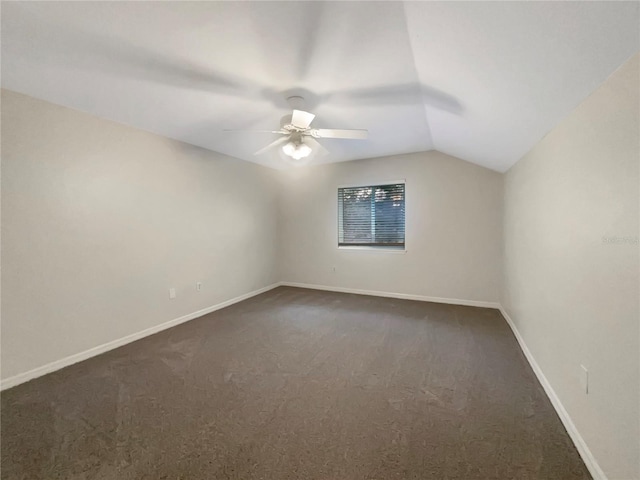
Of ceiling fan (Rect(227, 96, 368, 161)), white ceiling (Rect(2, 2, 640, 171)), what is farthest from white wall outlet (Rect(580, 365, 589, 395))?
ceiling fan (Rect(227, 96, 368, 161))

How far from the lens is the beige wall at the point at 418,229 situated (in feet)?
12.3

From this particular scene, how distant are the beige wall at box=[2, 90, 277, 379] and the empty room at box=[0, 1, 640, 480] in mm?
18

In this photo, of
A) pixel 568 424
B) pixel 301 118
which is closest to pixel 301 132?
pixel 301 118

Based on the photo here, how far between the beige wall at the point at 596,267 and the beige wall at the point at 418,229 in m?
1.65

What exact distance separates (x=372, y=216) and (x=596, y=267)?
3.30 m

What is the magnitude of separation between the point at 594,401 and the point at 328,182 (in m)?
4.13

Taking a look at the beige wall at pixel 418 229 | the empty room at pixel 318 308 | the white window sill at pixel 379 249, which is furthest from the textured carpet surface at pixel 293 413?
the white window sill at pixel 379 249

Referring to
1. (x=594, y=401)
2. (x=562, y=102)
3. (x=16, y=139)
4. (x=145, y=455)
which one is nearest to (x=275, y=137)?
(x=16, y=139)

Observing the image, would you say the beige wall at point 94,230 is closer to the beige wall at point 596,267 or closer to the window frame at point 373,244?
the window frame at point 373,244

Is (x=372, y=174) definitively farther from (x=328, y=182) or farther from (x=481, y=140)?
(x=481, y=140)

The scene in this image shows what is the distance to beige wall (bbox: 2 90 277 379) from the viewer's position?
80.8 inches

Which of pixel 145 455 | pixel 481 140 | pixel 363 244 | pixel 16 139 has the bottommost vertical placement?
pixel 145 455

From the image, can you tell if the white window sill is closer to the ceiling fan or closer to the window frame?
the window frame

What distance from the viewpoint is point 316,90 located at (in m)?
2.12
